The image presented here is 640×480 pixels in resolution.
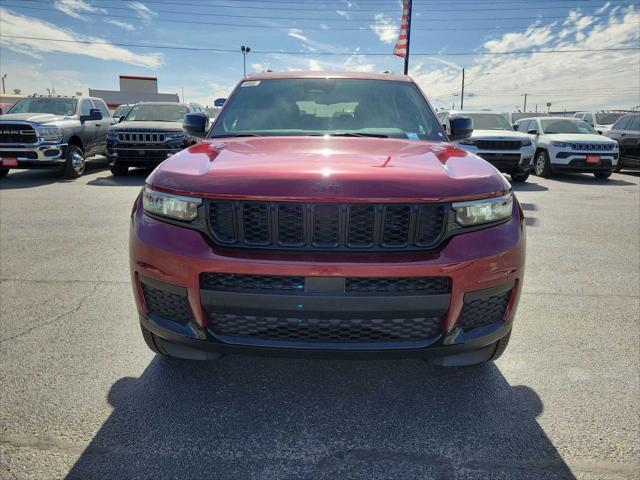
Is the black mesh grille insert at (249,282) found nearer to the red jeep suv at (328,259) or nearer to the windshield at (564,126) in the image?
the red jeep suv at (328,259)

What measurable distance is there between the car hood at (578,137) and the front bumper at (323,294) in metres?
11.6

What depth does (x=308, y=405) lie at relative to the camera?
2352 millimetres

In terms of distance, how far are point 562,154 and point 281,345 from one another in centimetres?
1232

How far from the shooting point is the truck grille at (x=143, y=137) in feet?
→ 34.6

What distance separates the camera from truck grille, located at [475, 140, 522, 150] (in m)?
10.9

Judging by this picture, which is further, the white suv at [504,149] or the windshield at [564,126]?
the windshield at [564,126]

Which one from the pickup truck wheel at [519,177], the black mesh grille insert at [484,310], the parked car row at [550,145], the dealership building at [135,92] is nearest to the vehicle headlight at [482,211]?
the black mesh grille insert at [484,310]

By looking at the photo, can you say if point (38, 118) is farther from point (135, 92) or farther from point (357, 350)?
point (135, 92)

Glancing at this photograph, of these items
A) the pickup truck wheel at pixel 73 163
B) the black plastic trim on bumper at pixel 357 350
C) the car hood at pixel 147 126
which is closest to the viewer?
the black plastic trim on bumper at pixel 357 350

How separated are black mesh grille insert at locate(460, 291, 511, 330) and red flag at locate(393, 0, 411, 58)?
20.7 meters

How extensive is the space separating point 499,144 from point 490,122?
1.78 m

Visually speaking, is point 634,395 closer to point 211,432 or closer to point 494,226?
point 494,226

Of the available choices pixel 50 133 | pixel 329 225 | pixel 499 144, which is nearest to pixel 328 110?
pixel 329 225

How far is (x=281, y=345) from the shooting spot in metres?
1.98
